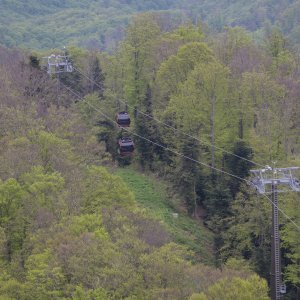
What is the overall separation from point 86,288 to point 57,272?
128cm

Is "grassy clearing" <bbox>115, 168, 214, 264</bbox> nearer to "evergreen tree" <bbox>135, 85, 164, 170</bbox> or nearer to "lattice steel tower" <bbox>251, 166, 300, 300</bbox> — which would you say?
"evergreen tree" <bbox>135, 85, 164, 170</bbox>

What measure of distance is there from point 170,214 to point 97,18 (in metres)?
118

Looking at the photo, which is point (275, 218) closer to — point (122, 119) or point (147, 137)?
point (122, 119)

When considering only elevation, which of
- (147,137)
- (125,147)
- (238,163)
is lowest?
(147,137)

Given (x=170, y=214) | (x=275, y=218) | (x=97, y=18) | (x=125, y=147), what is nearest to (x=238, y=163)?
(x=170, y=214)

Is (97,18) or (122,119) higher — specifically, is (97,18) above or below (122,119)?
below

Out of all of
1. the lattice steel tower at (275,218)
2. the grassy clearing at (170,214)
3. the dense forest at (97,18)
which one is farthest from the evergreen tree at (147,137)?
the dense forest at (97,18)

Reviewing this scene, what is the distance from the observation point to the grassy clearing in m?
39.0

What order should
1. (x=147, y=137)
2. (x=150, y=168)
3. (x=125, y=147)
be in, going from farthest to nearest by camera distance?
(x=150, y=168)
(x=147, y=137)
(x=125, y=147)

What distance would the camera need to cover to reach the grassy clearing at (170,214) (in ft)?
128

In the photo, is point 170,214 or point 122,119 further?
point 122,119

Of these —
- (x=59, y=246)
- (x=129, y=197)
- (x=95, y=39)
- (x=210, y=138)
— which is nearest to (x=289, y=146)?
(x=210, y=138)

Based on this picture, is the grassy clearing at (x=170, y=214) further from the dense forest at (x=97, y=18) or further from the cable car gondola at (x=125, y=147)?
the dense forest at (x=97, y=18)

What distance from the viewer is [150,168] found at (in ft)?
167
